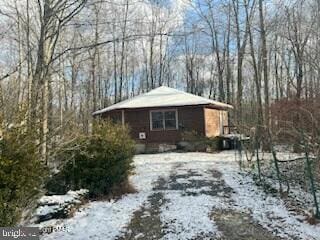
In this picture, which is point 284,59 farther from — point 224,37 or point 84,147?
point 84,147

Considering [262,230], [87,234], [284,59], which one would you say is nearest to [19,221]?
[87,234]

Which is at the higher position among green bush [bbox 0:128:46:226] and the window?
the window

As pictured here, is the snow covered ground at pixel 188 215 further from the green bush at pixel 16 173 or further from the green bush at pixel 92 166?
the green bush at pixel 16 173

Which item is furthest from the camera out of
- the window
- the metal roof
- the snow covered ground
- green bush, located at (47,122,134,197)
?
the window

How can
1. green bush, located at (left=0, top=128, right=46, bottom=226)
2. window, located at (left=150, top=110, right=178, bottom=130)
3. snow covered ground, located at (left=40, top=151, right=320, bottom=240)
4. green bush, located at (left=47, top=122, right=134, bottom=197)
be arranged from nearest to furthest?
green bush, located at (left=0, top=128, right=46, bottom=226) → snow covered ground, located at (left=40, top=151, right=320, bottom=240) → green bush, located at (left=47, top=122, right=134, bottom=197) → window, located at (left=150, top=110, right=178, bottom=130)

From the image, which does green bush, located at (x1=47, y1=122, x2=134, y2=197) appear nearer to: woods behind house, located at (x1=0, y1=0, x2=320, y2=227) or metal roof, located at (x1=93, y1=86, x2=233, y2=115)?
woods behind house, located at (x1=0, y1=0, x2=320, y2=227)

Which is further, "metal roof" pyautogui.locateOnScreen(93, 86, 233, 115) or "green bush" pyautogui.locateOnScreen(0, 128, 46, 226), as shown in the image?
"metal roof" pyautogui.locateOnScreen(93, 86, 233, 115)

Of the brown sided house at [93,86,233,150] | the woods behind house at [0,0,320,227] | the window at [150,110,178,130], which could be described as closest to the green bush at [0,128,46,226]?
the woods behind house at [0,0,320,227]

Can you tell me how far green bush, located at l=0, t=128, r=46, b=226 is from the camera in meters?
4.54

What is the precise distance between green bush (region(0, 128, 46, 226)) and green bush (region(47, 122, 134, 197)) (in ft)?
10.7

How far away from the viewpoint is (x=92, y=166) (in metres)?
8.82

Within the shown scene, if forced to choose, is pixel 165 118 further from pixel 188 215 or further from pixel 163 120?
pixel 188 215

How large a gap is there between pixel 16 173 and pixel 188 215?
350 centimetres

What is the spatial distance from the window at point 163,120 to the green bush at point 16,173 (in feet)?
55.8
